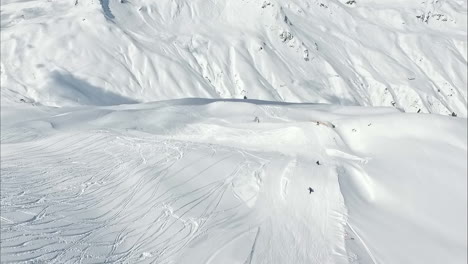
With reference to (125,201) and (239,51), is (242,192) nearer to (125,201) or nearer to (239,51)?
(125,201)

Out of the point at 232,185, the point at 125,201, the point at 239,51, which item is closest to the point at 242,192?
the point at 232,185

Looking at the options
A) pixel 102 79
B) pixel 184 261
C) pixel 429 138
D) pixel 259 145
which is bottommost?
pixel 102 79

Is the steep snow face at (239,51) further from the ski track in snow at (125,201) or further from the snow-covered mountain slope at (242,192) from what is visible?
the snow-covered mountain slope at (242,192)

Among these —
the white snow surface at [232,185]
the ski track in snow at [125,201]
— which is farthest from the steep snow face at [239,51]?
the ski track in snow at [125,201]

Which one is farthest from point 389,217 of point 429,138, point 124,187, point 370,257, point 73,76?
point 73,76

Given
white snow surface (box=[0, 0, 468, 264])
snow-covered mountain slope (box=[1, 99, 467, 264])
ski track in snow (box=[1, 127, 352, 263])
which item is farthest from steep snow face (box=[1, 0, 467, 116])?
snow-covered mountain slope (box=[1, 99, 467, 264])

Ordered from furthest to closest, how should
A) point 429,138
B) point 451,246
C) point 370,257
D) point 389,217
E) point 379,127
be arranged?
point 379,127, point 429,138, point 389,217, point 451,246, point 370,257

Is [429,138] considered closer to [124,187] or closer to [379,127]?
[379,127]

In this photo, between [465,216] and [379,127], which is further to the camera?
[379,127]
